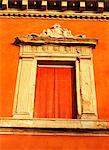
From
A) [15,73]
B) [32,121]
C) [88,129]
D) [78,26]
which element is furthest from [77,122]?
[78,26]

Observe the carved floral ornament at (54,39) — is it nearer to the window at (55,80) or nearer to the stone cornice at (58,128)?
the window at (55,80)

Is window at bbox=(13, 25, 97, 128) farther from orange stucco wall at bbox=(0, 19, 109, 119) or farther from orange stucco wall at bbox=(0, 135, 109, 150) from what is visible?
orange stucco wall at bbox=(0, 135, 109, 150)

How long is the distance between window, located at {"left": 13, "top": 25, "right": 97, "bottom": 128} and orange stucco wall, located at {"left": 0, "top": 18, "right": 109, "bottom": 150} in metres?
0.18

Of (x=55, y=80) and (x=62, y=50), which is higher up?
(x=62, y=50)

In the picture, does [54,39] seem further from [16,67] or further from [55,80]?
[16,67]

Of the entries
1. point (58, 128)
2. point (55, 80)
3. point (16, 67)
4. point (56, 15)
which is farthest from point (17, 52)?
point (58, 128)

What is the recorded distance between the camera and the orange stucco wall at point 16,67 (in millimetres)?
9469

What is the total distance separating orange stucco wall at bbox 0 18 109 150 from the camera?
31.1 ft

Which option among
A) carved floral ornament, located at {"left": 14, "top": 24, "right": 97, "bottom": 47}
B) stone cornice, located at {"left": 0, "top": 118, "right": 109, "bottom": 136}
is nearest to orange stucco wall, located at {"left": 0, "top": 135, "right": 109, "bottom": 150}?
stone cornice, located at {"left": 0, "top": 118, "right": 109, "bottom": 136}

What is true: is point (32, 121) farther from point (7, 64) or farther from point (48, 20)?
point (48, 20)

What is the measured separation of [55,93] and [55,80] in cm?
46

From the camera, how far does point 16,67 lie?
11.2m

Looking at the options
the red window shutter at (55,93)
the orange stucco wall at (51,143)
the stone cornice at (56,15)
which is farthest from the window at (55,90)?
the stone cornice at (56,15)

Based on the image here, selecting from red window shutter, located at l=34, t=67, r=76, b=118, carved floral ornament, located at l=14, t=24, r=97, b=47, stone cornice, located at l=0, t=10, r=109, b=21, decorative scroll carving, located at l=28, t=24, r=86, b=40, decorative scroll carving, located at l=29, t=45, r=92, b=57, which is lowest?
red window shutter, located at l=34, t=67, r=76, b=118
